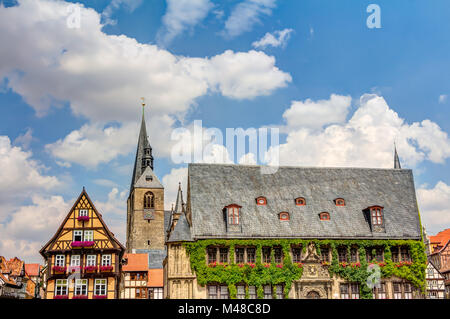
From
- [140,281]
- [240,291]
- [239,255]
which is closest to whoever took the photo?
[240,291]

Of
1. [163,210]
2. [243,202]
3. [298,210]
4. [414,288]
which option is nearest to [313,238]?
[298,210]

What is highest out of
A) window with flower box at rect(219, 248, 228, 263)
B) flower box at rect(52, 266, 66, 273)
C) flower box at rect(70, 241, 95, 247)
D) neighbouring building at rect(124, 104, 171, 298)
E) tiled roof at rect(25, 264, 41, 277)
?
neighbouring building at rect(124, 104, 171, 298)

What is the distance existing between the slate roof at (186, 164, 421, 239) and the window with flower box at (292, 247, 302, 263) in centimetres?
112

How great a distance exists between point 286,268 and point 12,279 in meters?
59.7

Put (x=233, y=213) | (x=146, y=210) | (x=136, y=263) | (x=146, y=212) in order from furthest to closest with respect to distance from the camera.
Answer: (x=146, y=210)
(x=146, y=212)
(x=136, y=263)
(x=233, y=213)

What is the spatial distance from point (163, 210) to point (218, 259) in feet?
168

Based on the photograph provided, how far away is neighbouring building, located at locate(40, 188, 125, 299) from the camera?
144 feet

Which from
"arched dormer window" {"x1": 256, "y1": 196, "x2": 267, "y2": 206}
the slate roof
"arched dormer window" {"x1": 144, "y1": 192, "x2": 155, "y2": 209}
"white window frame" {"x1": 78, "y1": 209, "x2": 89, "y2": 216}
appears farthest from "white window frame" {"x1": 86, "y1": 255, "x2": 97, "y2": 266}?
"arched dormer window" {"x1": 144, "y1": 192, "x2": 155, "y2": 209}

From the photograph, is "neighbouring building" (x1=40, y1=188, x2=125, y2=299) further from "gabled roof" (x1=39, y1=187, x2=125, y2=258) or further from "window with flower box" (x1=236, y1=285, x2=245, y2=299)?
"window with flower box" (x1=236, y1=285, x2=245, y2=299)

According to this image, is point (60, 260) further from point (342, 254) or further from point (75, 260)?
point (342, 254)

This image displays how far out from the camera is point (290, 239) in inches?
1663

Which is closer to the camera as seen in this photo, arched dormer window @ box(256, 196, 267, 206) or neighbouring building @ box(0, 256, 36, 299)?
arched dormer window @ box(256, 196, 267, 206)

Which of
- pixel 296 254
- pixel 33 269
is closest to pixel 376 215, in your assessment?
pixel 296 254

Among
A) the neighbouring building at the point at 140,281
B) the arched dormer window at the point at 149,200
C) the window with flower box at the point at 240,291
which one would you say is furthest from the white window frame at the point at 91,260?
the arched dormer window at the point at 149,200
